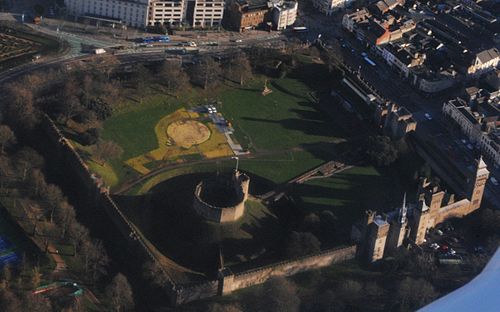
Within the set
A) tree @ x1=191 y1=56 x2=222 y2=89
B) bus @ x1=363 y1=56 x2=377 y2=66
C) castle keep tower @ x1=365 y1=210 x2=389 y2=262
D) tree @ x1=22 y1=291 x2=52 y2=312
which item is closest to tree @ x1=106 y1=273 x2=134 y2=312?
tree @ x1=22 y1=291 x2=52 y2=312

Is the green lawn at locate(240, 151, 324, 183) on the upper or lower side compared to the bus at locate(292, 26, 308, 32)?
lower

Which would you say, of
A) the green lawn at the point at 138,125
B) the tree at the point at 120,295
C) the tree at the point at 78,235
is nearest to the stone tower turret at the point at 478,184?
the green lawn at the point at 138,125

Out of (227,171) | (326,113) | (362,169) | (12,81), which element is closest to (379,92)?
(326,113)

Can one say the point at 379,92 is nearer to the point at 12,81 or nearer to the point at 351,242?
the point at 351,242

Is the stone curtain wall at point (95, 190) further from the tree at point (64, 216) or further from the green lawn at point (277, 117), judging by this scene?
the green lawn at point (277, 117)

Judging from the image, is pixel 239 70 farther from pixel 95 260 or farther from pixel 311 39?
pixel 95 260

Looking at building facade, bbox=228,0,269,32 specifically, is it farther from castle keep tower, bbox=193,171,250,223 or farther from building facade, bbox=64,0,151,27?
castle keep tower, bbox=193,171,250,223
